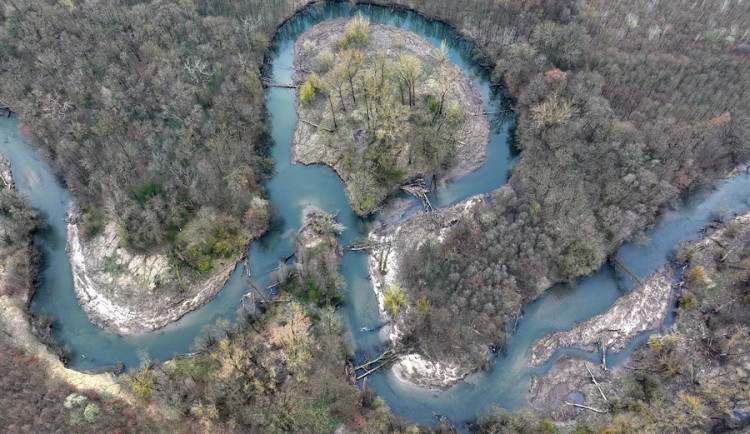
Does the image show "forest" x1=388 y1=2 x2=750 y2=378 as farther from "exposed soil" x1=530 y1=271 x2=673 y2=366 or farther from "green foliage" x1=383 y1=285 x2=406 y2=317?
"exposed soil" x1=530 y1=271 x2=673 y2=366

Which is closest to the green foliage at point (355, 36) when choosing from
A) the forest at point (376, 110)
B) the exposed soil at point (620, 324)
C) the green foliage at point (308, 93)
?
the forest at point (376, 110)

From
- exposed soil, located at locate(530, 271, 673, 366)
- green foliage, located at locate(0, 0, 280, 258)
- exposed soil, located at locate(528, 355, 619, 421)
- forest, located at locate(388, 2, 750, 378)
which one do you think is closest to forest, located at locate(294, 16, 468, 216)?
green foliage, located at locate(0, 0, 280, 258)

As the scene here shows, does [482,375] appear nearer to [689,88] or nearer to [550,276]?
[550,276]

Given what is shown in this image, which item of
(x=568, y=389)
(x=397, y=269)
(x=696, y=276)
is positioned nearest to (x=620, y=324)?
(x=568, y=389)

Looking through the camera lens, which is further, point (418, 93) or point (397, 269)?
point (418, 93)

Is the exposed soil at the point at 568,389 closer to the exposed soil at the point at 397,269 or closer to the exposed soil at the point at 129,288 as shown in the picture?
the exposed soil at the point at 397,269

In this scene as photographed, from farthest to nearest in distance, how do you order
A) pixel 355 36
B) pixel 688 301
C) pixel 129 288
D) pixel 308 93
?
pixel 355 36 < pixel 308 93 < pixel 129 288 < pixel 688 301

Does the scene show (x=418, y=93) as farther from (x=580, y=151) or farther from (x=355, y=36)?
(x=580, y=151)
